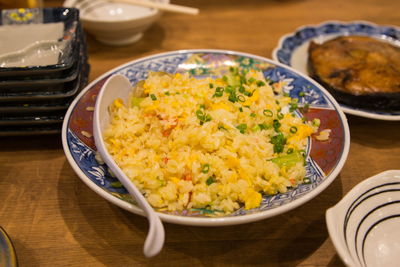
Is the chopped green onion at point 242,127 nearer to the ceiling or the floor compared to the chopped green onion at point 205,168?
nearer to the ceiling

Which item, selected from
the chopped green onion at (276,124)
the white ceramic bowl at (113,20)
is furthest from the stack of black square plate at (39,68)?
the chopped green onion at (276,124)

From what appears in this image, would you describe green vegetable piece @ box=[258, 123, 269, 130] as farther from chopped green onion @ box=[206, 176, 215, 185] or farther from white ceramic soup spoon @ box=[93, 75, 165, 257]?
white ceramic soup spoon @ box=[93, 75, 165, 257]

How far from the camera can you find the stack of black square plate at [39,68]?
168 centimetres

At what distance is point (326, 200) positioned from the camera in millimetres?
1627

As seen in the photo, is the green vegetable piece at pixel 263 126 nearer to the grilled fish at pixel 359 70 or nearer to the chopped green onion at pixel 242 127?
the chopped green onion at pixel 242 127

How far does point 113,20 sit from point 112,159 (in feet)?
5.24

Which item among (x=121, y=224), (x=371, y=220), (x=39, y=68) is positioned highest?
(x=39, y=68)

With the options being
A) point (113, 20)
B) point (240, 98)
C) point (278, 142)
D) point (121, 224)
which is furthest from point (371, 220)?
point (113, 20)

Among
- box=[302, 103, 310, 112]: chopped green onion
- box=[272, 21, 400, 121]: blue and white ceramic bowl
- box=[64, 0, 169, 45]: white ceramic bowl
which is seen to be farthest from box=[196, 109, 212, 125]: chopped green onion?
box=[64, 0, 169, 45]: white ceramic bowl

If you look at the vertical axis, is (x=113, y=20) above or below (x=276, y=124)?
above

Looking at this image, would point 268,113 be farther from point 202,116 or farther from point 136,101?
point 136,101

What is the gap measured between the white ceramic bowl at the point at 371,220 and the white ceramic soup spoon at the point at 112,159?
60 cm

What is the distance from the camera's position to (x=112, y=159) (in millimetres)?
1369

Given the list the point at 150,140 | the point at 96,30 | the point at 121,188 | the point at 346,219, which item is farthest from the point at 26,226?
the point at 96,30
